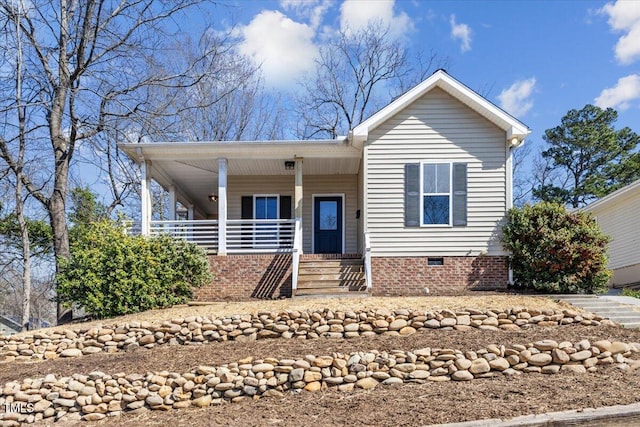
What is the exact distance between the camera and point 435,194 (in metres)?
10.8

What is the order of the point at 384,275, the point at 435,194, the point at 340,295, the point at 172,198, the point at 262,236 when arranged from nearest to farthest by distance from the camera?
the point at 340,295, the point at 384,275, the point at 435,194, the point at 262,236, the point at 172,198

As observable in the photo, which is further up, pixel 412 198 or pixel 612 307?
pixel 412 198

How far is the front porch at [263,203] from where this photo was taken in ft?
36.0

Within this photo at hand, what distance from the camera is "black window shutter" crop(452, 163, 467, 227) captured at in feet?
34.9

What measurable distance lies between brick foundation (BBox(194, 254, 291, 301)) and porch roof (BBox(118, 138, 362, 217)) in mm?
2512

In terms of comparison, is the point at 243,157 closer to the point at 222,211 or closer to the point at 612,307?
the point at 222,211

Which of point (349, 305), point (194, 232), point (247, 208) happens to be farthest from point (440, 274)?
point (247, 208)

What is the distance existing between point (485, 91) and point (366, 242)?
17943 millimetres

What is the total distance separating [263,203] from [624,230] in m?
11.3

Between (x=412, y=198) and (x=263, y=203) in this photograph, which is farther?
(x=263, y=203)

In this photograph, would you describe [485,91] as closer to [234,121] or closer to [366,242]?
[234,121]

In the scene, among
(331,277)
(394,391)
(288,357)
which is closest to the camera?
(394,391)

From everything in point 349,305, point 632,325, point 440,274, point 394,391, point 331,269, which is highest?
point 331,269

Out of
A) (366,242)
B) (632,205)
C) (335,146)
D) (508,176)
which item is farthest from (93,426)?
(632,205)
